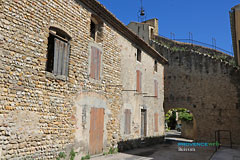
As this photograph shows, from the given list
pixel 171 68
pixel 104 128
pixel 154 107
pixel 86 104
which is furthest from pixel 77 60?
pixel 171 68

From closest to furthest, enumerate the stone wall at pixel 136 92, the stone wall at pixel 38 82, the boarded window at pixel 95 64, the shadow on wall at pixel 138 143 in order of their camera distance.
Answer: the stone wall at pixel 38 82 < the boarded window at pixel 95 64 < the shadow on wall at pixel 138 143 < the stone wall at pixel 136 92

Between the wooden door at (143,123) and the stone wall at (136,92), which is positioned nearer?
the stone wall at (136,92)

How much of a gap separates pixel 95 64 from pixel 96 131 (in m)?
2.65

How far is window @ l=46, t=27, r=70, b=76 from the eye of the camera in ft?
21.4

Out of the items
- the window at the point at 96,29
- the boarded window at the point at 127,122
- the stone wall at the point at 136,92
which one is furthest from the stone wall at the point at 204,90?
the window at the point at 96,29

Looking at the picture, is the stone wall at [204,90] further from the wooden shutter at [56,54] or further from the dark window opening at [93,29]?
the wooden shutter at [56,54]

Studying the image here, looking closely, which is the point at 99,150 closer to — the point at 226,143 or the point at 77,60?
the point at 77,60

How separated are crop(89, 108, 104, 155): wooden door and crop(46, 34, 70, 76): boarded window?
6.86ft

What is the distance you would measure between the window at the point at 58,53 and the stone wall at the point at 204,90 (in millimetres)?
11772

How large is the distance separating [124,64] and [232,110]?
9712 mm

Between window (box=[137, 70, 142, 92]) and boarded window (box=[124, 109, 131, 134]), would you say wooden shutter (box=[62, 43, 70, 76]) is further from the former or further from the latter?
window (box=[137, 70, 142, 92])

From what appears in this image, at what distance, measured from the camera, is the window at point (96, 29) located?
8735 mm

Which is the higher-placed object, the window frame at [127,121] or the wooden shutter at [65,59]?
the wooden shutter at [65,59]

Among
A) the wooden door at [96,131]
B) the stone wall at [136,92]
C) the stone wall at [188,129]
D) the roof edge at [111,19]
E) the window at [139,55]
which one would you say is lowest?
the stone wall at [188,129]
